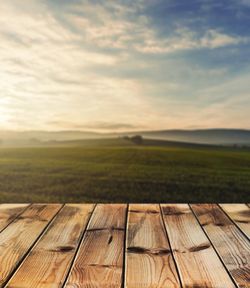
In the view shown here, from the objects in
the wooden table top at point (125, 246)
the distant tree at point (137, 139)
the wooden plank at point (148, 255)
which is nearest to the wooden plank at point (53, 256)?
the wooden table top at point (125, 246)

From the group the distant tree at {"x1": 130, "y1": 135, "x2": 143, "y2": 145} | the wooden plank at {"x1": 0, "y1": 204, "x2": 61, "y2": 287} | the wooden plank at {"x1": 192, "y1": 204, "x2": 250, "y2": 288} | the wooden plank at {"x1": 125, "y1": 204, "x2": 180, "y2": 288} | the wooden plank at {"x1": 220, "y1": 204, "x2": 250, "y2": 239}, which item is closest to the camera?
the wooden plank at {"x1": 125, "y1": 204, "x2": 180, "y2": 288}

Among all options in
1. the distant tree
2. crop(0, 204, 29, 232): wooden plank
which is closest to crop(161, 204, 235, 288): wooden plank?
crop(0, 204, 29, 232): wooden plank

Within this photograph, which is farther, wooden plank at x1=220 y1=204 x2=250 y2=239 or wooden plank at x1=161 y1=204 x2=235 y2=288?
wooden plank at x1=220 y1=204 x2=250 y2=239

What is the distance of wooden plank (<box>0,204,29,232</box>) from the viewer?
2.85 m

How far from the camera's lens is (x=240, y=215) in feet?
9.93

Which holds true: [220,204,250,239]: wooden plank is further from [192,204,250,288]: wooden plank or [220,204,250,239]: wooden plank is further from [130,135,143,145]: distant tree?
[130,135,143,145]: distant tree

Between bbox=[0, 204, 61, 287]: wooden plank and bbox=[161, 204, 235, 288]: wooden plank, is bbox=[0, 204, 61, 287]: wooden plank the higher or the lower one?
the lower one

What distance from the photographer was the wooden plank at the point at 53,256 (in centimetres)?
181

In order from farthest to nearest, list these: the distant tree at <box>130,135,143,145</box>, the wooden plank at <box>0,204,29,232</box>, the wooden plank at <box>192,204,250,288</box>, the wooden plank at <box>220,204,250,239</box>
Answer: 1. the distant tree at <box>130,135,143,145</box>
2. the wooden plank at <box>0,204,29,232</box>
3. the wooden plank at <box>220,204,250,239</box>
4. the wooden plank at <box>192,204,250,288</box>

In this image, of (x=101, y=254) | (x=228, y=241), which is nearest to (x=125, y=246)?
(x=101, y=254)

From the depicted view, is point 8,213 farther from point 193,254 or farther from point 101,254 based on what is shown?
point 193,254

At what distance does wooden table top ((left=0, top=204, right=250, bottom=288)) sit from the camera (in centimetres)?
183

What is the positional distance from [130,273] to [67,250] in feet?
1.69

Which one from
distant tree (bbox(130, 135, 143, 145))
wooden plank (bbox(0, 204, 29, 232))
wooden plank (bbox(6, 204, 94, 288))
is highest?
wooden plank (bbox(6, 204, 94, 288))
